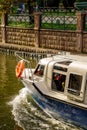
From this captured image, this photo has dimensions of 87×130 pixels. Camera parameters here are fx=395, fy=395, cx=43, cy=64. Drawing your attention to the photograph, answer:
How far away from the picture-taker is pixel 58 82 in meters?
16.6

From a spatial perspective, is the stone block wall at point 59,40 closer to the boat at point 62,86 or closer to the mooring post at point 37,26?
the mooring post at point 37,26

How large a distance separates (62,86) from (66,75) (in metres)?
0.55

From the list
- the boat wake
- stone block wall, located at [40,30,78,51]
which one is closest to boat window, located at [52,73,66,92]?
the boat wake

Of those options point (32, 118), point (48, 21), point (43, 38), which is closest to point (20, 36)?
point (43, 38)

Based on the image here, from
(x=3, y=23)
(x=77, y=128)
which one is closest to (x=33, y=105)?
(x=77, y=128)

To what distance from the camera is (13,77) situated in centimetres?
2561

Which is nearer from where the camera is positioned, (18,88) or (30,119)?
(30,119)

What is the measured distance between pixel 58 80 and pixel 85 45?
14.5 meters

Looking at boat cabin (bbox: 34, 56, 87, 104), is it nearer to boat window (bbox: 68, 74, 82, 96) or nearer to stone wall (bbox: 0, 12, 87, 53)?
boat window (bbox: 68, 74, 82, 96)

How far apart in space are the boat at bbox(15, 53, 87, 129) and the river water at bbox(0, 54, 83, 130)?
37 centimetres

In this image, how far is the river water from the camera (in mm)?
16266

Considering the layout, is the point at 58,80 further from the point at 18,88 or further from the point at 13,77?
the point at 13,77

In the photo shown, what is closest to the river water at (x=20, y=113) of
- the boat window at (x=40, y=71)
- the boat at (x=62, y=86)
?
the boat at (x=62, y=86)

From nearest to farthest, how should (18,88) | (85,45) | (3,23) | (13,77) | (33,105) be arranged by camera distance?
(33,105) → (18,88) → (13,77) → (85,45) → (3,23)
